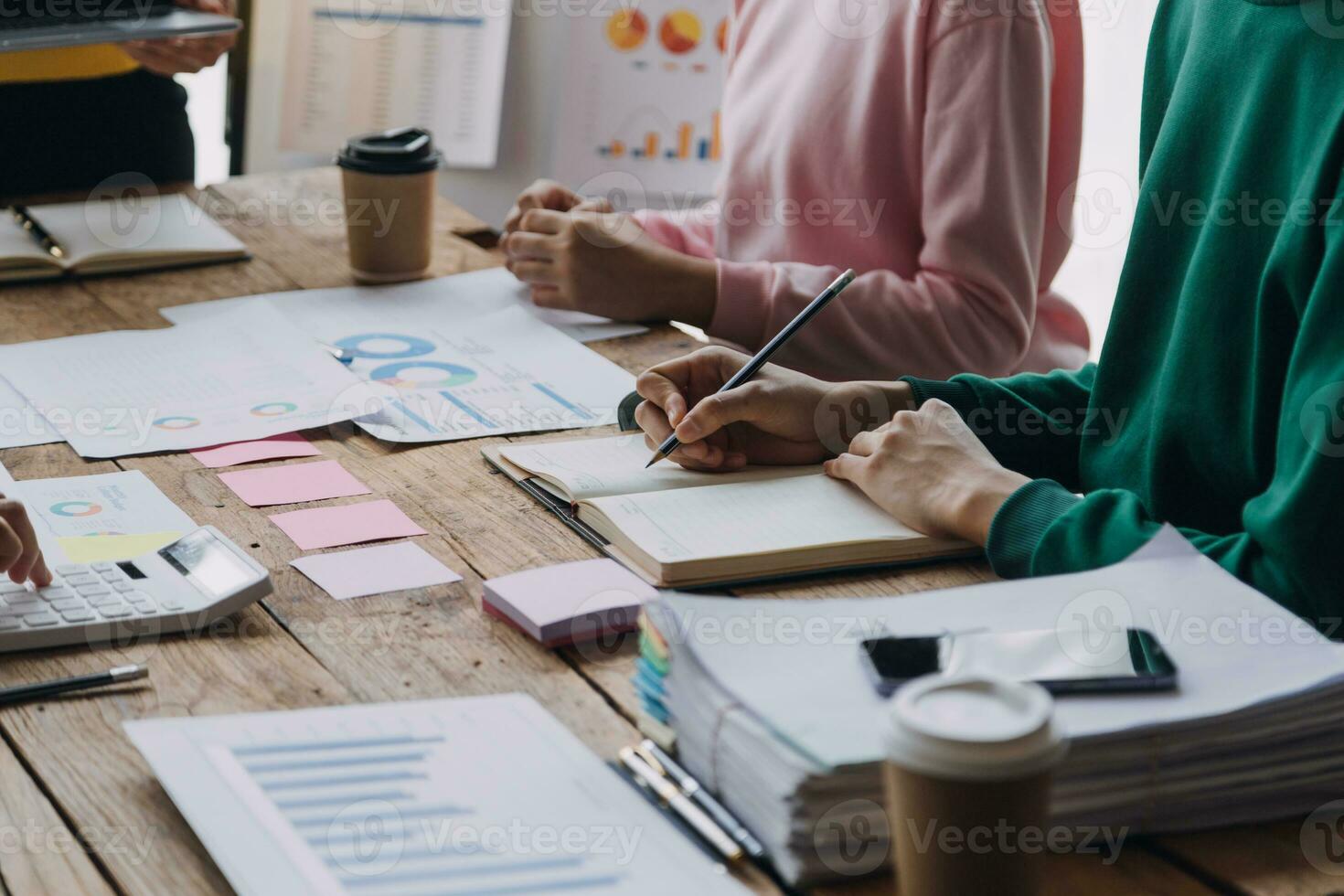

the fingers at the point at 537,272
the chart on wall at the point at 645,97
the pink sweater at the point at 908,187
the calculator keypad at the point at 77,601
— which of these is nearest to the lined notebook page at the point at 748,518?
the calculator keypad at the point at 77,601

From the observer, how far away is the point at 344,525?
1.08 meters

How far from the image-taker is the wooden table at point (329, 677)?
70 centimetres

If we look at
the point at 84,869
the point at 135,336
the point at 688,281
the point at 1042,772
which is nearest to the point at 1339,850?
the point at 1042,772

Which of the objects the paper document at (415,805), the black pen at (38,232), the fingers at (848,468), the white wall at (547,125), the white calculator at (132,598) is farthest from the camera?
the white wall at (547,125)

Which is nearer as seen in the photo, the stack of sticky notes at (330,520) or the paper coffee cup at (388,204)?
the stack of sticky notes at (330,520)

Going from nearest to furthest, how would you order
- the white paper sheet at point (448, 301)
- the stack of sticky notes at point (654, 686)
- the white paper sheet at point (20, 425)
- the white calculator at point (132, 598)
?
the stack of sticky notes at point (654, 686) → the white calculator at point (132, 598) → the white paper sheet at point (20, 425) → the white paper sheet at point (448, 301)

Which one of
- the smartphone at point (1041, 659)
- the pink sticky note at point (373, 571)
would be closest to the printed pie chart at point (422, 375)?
the pink sticky note at point (373, 571)

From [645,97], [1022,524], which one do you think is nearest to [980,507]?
[1022,524]

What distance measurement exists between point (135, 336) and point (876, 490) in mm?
800

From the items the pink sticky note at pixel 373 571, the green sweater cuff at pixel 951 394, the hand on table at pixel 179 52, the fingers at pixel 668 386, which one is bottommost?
the pink sticky note at pixel 373 571

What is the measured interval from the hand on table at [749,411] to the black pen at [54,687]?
0.47 m

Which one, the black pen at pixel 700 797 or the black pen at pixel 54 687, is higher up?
the black pen at pixel 700 797

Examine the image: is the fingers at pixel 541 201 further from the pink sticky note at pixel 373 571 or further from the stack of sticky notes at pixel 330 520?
the pink sticky note at pixel 373 571

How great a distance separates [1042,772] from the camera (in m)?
0.58
